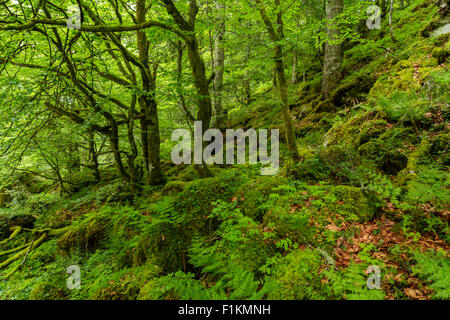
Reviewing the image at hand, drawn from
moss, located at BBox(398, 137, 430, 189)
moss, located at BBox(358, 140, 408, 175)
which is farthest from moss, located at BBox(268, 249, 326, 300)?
moss, located at BBox(358, 140, 408, 175)

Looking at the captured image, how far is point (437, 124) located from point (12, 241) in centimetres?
1182

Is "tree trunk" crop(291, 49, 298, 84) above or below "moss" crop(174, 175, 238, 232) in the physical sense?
above

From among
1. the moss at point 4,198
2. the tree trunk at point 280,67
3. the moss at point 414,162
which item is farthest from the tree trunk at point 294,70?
the moss at point 4,198

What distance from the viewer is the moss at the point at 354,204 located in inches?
123

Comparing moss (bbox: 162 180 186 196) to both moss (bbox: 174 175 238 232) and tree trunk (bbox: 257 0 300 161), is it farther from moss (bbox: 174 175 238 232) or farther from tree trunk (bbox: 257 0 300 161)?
tree trunk (bbox: 257 0 300 161)

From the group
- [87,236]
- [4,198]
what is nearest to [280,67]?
[87,236]

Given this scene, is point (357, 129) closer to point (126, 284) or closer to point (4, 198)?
point (126, 284)

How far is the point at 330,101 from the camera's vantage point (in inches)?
307

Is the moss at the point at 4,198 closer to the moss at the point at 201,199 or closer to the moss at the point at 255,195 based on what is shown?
the moss at the point at 201,199

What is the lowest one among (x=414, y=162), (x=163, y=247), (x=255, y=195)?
(x=163, y=247)

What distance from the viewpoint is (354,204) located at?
3.29m

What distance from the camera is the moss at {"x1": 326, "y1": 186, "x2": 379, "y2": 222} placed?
10.2 ft
